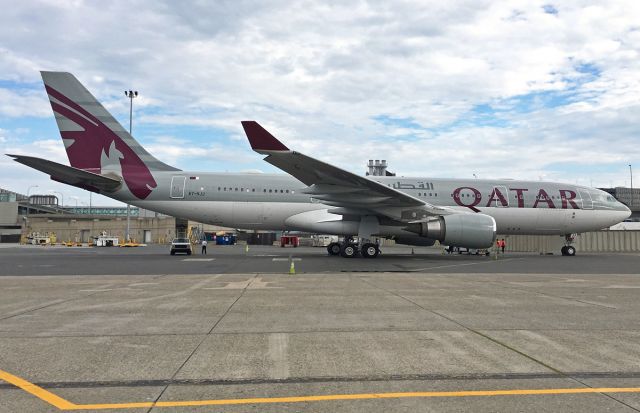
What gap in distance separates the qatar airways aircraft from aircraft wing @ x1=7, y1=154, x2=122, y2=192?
44mm

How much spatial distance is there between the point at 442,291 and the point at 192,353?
661 centimetres

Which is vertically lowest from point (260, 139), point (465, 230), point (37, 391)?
point (37, 391)

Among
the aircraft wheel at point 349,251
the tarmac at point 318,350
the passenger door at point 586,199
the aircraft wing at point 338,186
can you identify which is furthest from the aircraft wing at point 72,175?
the passenger door at point 586,199

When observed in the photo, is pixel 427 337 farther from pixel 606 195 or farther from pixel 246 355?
pixel 606 195

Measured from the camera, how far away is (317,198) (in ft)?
67.5

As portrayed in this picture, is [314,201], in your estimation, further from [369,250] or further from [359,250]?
[369,250]

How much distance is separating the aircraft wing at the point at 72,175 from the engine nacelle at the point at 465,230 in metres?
14.7

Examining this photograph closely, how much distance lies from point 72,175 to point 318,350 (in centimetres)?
1877

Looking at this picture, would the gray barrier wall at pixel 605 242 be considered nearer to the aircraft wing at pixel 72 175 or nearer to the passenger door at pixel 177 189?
the passenger door at pixel 177 189

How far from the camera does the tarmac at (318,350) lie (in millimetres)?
3586

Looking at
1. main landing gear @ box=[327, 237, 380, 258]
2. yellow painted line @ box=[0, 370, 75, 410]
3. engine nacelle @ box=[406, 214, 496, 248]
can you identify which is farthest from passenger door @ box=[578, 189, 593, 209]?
yellow painted line @ box=[0, 370, 75, 410]

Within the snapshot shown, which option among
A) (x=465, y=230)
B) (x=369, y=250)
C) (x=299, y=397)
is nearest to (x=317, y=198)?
(x=369, y=250)

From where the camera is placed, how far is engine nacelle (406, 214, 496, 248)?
1955 centimetres

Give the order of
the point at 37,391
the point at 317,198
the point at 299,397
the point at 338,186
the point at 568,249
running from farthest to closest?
the point at 568,249 < the point at 317,198 < the point at 338,186 < the point at 37,391 < the point at 299,397
